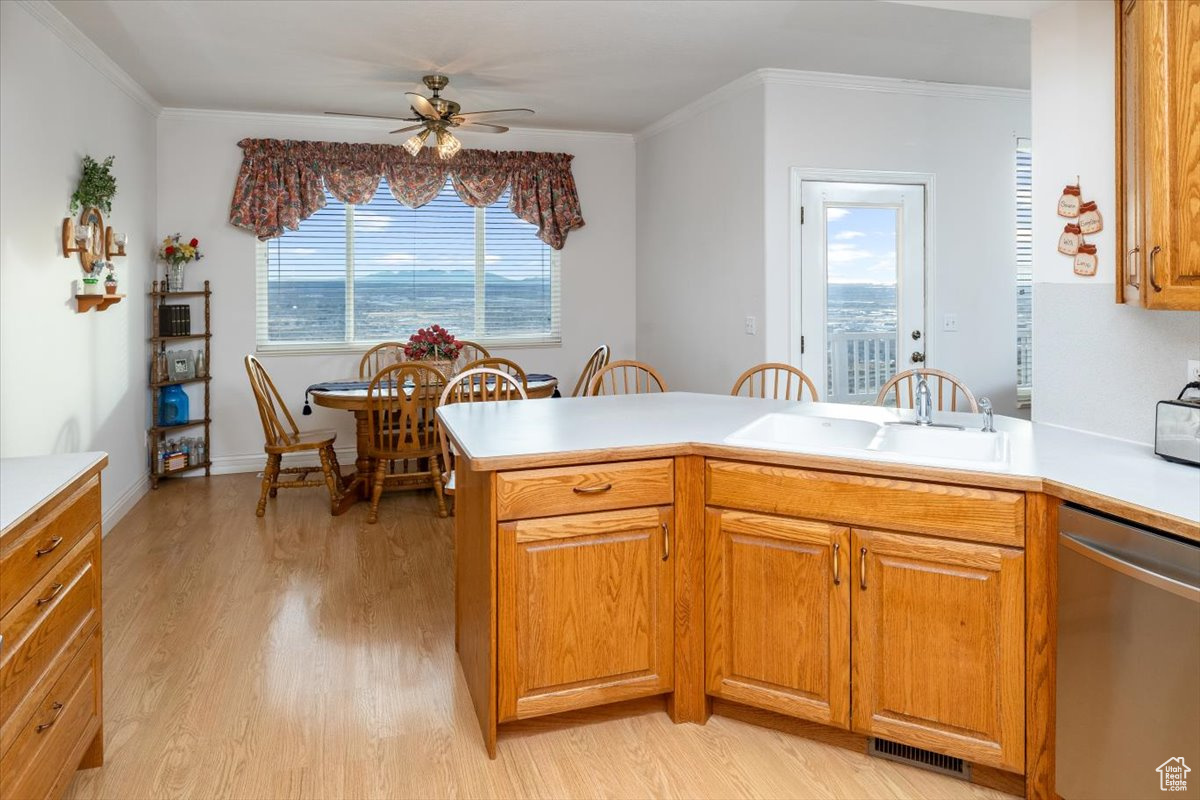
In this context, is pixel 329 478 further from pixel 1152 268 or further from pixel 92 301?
pixel 1152 268

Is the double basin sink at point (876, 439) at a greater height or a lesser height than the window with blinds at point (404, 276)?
lesser

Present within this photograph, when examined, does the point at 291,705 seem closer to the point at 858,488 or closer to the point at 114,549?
the point at 858,488

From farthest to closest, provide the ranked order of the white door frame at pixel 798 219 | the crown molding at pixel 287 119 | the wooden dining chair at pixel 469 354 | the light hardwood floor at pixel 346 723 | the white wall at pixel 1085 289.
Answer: the wooden dining chair at pixel 469 354 → the crown molding at pixel 287 119 → the white door frame at pixel 798 219 → the white wall at pixel 1085 289 → the light hardwood floor at pixel 346 723

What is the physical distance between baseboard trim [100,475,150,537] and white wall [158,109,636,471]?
0.70m

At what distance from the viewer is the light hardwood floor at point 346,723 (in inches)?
81.8

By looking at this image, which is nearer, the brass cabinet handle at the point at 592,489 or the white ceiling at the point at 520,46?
the brass cabinet handle at the point at 592,489

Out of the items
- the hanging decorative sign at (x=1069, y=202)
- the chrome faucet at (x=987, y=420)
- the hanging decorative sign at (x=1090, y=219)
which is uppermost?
the hanging decorative sign at (x=1069, y=202)

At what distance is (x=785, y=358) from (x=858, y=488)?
292 cm

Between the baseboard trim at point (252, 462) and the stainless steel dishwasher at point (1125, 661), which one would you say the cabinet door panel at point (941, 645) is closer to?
the stainless steel dishwasher at point (1125, 661)

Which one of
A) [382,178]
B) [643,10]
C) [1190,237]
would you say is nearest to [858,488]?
[1190,237]

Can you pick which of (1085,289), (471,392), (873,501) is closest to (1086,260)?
(1085,289)

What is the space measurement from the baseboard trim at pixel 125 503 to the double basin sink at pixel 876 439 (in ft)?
12.1

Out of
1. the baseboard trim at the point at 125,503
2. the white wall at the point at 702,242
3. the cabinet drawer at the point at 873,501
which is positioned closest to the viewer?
the cabinet drawer at the point at 873,501

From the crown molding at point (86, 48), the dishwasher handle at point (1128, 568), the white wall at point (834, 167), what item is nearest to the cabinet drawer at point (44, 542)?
the dishwasher handle at point (1128, 568)
